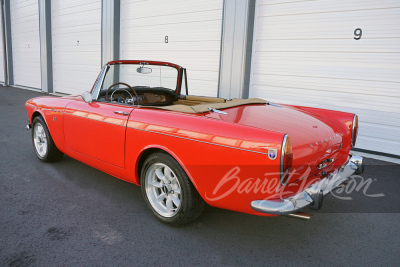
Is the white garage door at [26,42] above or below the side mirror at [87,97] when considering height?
above

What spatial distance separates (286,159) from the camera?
1.97 m

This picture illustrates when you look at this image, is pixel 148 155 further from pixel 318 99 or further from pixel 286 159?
pixel 318 99

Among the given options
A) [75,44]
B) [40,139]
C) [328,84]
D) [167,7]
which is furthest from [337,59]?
[75,44]

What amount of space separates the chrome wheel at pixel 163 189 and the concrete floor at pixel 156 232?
139 mm

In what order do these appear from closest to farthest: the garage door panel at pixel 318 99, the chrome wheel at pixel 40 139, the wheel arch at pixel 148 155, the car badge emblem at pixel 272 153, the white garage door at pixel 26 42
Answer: the car badge emblem at pixel 272 153, the wheel arch at pixel 148 155, the chrome wheel at pixel 40 139, the garage door panel at pixel 318 99, the white garage door at pixel 26 42

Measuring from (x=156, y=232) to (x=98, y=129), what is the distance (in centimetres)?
115

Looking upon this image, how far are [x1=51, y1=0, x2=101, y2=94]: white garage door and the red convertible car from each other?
7.53 meters

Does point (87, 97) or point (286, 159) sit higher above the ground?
point (87, 97)

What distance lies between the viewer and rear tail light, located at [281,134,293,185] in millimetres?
1944

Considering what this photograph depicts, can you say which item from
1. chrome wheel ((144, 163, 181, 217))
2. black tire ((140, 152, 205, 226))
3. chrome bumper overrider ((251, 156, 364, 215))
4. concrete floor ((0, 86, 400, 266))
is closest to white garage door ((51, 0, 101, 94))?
concrete floor ((0, 86, 400, 266))

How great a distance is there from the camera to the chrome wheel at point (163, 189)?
2.56m

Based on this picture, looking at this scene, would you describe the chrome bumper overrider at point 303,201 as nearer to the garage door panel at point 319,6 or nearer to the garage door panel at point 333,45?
the garage door panel at point 333,45

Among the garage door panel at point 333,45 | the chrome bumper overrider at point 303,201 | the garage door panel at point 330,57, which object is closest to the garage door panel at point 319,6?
the garage door panel at point 333,45

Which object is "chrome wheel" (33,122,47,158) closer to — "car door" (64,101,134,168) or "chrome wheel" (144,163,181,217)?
"car door" (64,101,134,168)
